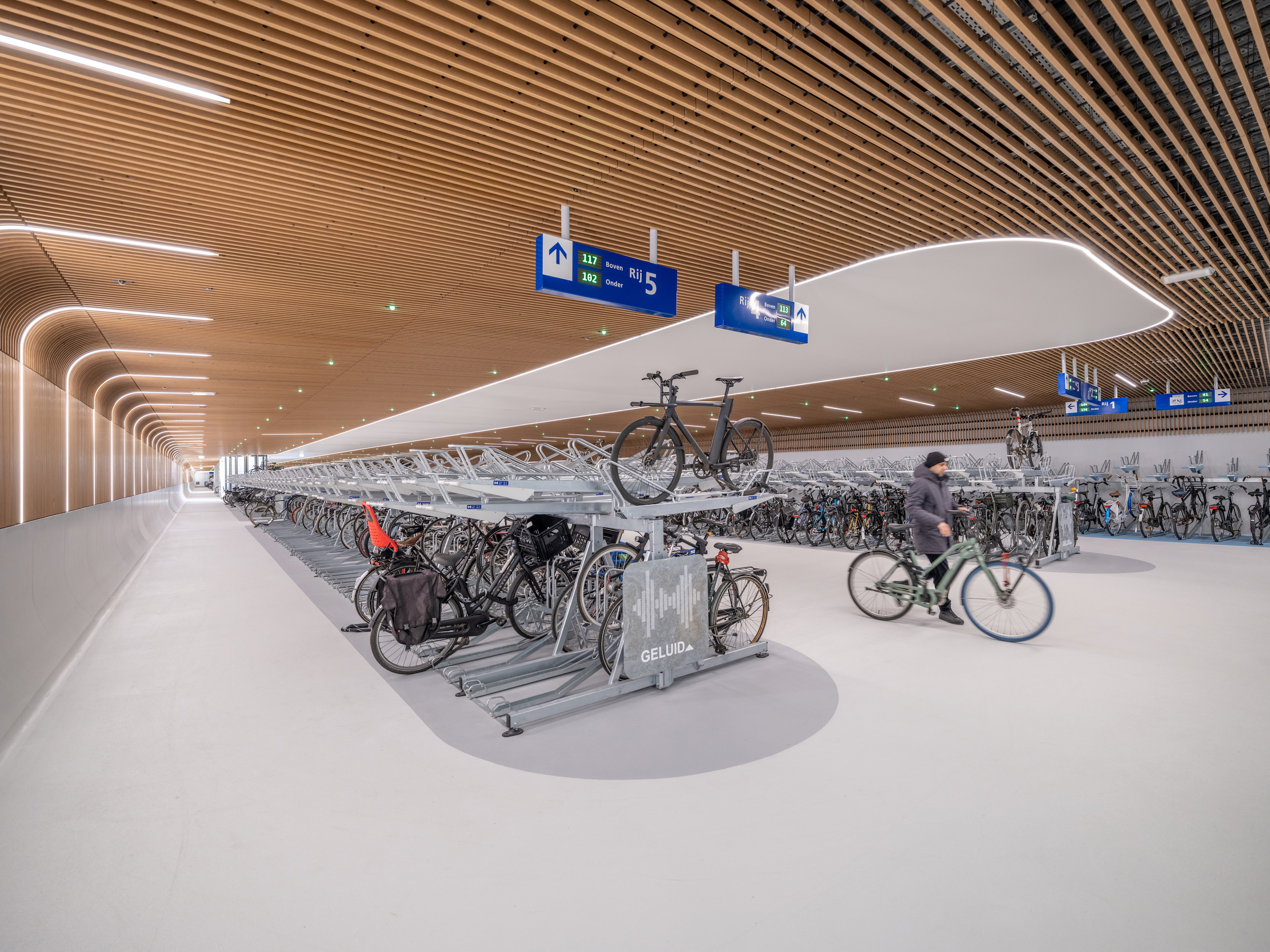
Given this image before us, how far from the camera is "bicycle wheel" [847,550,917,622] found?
534cm

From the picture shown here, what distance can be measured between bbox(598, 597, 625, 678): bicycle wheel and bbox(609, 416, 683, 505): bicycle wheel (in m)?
0.67

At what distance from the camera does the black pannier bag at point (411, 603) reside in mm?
3891

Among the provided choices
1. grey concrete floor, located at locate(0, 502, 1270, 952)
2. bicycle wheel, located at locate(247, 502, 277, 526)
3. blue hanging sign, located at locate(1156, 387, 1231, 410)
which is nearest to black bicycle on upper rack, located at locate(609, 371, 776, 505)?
grey concrete floor, located at locate(0, 502, 1270, 952)

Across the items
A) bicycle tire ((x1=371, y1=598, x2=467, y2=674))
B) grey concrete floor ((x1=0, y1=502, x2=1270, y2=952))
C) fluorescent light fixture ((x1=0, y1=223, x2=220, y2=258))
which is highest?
fluorescent light fixture ((x1=0, y1=223, x2=220, y2=258))

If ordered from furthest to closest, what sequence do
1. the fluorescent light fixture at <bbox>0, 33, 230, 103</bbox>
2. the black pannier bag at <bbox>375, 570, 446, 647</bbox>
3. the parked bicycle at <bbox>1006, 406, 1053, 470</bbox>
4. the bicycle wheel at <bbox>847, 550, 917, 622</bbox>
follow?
1. the parked bicycle at <bbox>1006, 406, 1053, 470</bbox>
2. the bicycle wheel at <bbox>847, 550, 917, 622</bbox>
3. the black pannier bag at <bbox>375, 570, 446, 647</bbox>
4. the fluorescent light fixture at <bbox>0, 33, 230, 103</bbox>

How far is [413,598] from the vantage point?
394 centimetres

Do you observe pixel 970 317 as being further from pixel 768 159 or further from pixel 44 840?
pixel 44 840

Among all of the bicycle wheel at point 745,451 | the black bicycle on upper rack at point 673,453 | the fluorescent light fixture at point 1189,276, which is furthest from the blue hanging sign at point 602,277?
the fluorescent light fixture at point 1189,276

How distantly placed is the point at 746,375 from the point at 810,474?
2.28 metres

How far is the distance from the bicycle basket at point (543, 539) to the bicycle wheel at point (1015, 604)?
3.17 meters

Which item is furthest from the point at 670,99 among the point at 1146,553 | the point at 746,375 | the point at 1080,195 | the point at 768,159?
the point at 1146,553

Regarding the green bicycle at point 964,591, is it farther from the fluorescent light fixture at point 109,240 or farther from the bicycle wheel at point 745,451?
the fluorescent light fixture at point 109,240

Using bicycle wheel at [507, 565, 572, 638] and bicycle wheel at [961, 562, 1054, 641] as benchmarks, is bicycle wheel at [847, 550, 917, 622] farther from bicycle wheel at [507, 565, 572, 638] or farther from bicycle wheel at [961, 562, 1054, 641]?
bicycle wheel at [507, 565, 572, 638]

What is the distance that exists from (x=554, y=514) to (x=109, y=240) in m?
4.11
